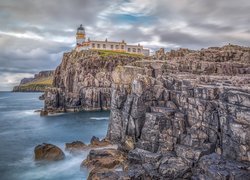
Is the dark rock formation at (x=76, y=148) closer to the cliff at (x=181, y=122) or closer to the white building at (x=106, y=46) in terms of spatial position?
the cliff at (x=181, y=122)

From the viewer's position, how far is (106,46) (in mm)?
133250

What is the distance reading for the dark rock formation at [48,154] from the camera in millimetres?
38606

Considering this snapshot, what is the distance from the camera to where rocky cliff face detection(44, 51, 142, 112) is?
103000mm

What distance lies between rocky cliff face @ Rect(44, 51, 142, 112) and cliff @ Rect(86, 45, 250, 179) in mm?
59533

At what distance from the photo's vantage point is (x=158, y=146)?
32.8m

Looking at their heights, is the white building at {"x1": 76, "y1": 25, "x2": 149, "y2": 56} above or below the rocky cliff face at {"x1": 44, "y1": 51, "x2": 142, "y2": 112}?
above

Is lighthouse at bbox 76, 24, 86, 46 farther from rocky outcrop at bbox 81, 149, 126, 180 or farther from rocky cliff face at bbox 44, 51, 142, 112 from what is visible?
rocky outcrop at bbox 81, 149, 126, 180

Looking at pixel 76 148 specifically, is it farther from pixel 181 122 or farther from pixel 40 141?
pixel 181 122

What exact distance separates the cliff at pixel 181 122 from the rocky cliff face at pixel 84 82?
5953 cm

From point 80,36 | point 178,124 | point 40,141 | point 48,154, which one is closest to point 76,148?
point 48,154

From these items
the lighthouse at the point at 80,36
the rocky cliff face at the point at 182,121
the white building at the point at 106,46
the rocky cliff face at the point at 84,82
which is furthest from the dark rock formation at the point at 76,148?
the lighthouse at the point at 80,36

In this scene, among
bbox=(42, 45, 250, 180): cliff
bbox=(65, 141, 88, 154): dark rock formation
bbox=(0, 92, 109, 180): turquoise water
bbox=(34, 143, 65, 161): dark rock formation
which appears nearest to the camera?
bbox=(42, 45, 250, 180): cliff

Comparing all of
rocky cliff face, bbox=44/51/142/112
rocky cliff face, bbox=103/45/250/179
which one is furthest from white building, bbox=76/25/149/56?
rocky cliff face, bbox=103/45/250/179

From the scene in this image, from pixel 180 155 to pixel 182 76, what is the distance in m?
13.8
